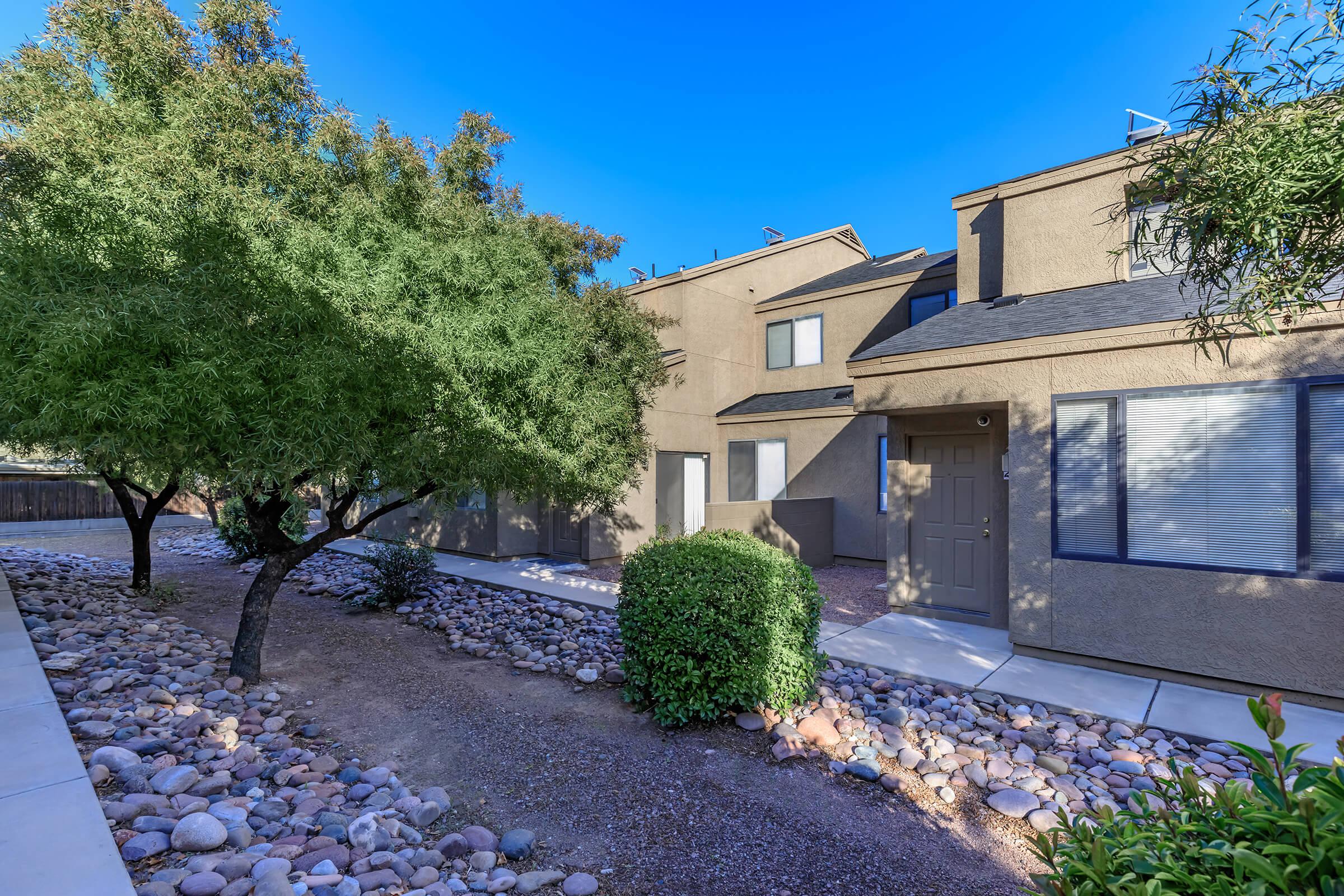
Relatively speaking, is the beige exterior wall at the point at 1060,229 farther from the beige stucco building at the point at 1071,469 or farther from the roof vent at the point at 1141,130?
the roof vent at the point at 1141,130

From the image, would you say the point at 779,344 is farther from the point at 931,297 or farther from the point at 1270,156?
the point at 1270,156

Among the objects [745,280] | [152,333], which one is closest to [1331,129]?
[152,333]

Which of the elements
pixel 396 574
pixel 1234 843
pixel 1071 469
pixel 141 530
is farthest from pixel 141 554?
pixel 1071 469

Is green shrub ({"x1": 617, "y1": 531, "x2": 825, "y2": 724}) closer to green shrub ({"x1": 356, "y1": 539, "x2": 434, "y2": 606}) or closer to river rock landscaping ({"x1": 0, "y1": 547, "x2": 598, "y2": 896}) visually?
river rock landscaping ({"x1": 0, "y1": 547, "x2": 598, "y2": 896})

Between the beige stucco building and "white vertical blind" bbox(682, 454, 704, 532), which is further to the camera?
"white vertical blind" bbox(682, 454, 704, 532)

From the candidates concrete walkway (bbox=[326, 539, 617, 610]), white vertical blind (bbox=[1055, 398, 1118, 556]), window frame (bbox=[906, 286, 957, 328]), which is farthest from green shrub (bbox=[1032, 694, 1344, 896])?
window frame (bbox=[906, 286, 957, 328])

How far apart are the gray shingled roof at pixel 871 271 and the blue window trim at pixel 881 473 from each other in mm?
3642

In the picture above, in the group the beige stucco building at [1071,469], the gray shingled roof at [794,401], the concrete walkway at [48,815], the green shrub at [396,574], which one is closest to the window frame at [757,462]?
the beige stucco building at [1071,469]

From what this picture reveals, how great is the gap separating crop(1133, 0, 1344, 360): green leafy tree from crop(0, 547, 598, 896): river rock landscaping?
12.7 ft

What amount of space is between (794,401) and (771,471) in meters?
1.61

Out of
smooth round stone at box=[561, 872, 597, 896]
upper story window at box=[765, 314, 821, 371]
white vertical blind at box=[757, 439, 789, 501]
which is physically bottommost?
smooth round stone at box=[561, 872, 597, 896]

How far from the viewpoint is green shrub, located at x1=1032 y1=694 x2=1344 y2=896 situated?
3.99 feet

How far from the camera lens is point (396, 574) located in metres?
8.71

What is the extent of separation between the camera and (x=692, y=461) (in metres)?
13.6
